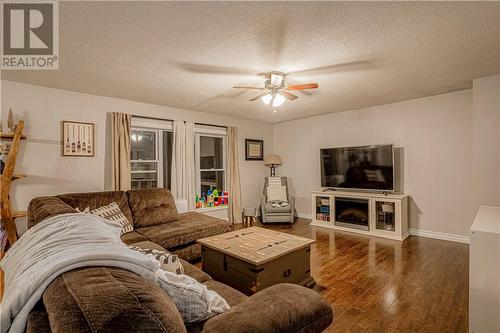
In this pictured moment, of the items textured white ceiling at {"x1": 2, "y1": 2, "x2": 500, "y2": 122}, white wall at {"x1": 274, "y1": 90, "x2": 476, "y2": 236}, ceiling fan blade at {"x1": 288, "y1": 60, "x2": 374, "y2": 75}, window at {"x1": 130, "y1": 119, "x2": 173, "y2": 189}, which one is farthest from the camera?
window at {"x1": 130, "y1": 119, "x2": 173, "y2": 189}

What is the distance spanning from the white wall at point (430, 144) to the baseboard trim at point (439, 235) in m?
0.05

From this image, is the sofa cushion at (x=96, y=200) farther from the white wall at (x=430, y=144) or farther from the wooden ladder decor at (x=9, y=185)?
the white wall at (x=430, y=144)

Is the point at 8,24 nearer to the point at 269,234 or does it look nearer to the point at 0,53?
the point at 0,53

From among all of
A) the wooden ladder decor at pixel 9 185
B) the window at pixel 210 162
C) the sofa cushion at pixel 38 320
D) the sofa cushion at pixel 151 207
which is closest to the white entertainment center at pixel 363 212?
the window at pixel 210 162

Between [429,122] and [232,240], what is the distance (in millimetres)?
3643

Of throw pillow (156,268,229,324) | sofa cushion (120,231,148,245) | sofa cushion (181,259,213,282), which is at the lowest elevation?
sofa cushion (181,259,213,282)

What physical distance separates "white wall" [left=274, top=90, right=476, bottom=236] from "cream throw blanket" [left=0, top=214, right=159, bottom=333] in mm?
3892

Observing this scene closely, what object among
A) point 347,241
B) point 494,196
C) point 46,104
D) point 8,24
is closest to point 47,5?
point 8,24

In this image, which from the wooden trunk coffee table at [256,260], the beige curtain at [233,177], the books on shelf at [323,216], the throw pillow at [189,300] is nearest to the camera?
the throw pillow at [189,300]

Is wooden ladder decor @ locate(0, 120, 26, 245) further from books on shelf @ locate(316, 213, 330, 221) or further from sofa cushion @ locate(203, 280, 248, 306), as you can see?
books on shelf @ locate(316, 213, 330, 221)

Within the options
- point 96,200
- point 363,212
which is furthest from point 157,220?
point 363,212

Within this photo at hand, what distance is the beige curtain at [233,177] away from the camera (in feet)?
16.7

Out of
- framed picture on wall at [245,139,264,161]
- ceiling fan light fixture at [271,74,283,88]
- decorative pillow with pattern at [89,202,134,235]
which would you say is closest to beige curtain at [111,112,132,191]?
decorative pillow with pattern at [89,202,134,235]

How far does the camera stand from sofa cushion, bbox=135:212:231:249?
9.30ft
